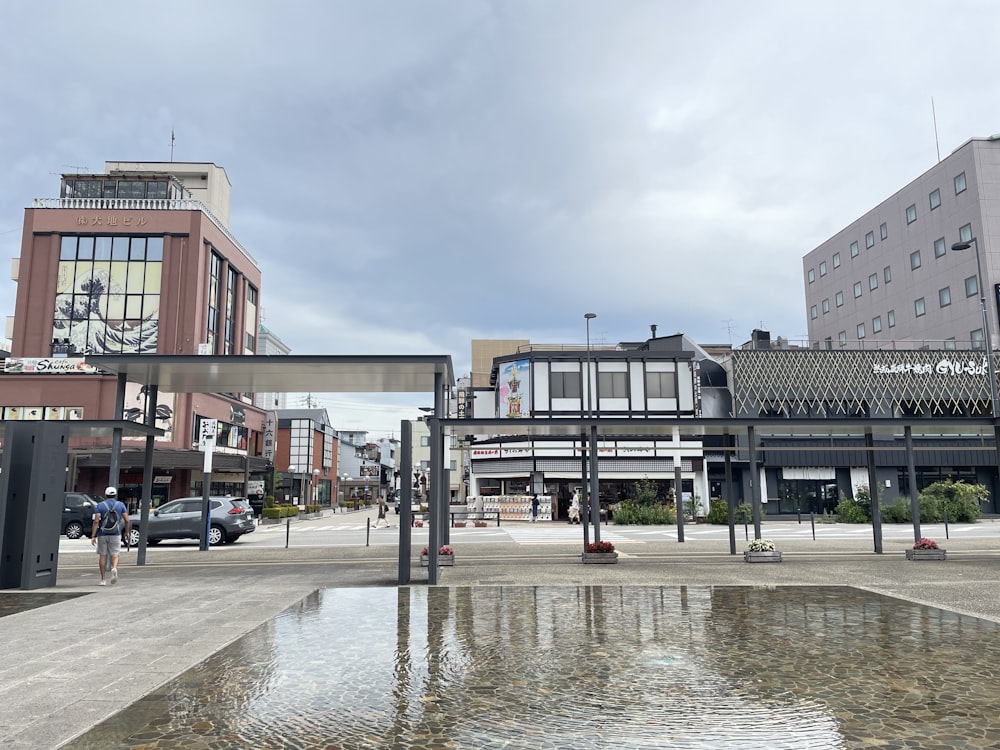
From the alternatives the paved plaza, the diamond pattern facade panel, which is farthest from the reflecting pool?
the diamond pattern facade panel

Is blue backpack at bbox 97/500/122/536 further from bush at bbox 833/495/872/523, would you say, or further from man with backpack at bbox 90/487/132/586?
bush at bbox 833/495/872/523

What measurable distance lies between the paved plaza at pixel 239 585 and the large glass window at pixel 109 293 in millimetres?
28540

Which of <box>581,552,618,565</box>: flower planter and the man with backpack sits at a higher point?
the man with backpack

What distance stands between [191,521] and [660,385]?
33850 mm

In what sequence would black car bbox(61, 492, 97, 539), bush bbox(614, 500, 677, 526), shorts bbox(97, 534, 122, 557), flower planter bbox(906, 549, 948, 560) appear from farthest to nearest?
bush bbox(614, 500, 677, 526)
black car bbox(61, 492, 97, 539)
flower planter bbox(906, 549, 948, 560)
shorts bbox(97, 534, 122, 557)

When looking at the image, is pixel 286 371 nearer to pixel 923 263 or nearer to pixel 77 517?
pixel 77 517

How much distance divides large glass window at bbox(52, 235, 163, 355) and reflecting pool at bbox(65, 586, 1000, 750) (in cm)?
4398

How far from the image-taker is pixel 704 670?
719 centimetres

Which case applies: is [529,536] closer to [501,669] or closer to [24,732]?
[501,669]

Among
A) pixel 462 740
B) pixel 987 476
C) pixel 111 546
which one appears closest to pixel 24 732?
pixel 462 740

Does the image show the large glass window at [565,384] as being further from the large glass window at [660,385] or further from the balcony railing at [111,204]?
the balcony railing at [111,204]

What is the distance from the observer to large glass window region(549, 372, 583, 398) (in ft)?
164

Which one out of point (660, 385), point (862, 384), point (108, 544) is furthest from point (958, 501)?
point (108, 544)

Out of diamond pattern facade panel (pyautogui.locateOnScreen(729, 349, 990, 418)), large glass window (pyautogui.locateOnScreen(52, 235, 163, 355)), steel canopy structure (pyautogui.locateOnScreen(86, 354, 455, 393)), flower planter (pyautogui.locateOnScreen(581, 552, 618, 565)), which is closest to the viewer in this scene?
steel canopy structure (pyautogui.locateOnScreen(86, 354, 455, 393))
